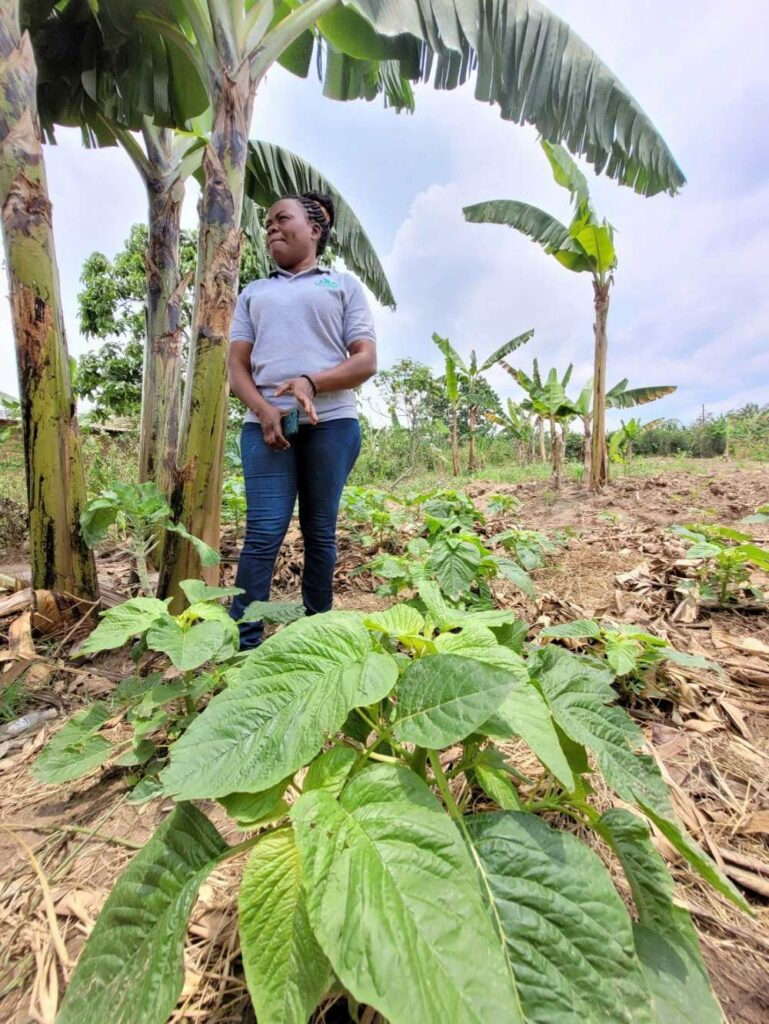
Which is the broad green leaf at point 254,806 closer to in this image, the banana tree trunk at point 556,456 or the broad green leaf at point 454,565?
the broad green leaf at point 454,565

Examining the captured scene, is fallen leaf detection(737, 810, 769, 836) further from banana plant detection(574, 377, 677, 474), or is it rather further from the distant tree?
the distant tree

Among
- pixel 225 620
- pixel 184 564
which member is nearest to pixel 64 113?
pixel 184 564

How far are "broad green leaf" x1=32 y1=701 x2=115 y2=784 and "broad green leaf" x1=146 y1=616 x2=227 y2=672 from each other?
0.84ft

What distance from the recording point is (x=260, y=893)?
453mm

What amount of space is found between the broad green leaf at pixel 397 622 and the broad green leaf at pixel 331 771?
0.56 ft

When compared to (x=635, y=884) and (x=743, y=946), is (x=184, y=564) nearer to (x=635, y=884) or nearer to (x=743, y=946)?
(x=635, y=884)

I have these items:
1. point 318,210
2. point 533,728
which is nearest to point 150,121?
point 318,210

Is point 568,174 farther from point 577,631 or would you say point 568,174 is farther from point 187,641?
point 187,641

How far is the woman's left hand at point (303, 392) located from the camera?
145cm

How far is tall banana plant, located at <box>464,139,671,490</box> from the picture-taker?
505cm

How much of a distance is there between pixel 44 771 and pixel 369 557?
186cm

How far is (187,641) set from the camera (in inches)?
34.9

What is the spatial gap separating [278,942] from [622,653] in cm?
94

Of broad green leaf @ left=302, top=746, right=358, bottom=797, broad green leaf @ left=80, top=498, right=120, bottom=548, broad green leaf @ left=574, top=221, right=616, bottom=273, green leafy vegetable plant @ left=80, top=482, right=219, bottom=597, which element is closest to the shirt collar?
green leafy vegetable plant @ left=80, top=482, right=219, bottom=597
